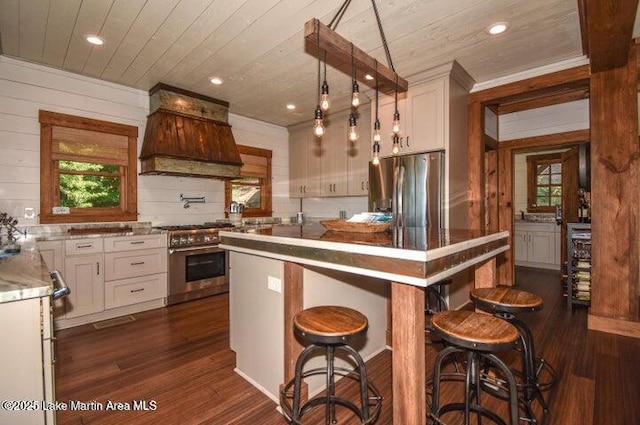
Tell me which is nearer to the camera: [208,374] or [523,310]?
[523,310]

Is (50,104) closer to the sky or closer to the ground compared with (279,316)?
closer to the sky

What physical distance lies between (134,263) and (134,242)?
0.77ft

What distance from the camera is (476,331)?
4.52 feet

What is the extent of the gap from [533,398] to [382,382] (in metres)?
0.91

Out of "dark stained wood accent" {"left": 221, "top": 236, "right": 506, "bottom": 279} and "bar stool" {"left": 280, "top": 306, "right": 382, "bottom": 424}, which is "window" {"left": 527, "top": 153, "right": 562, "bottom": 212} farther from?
"bar stool" {"left": 280, "top": 306, "right": 382, "bottom": 424}

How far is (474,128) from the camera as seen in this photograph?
374 cm

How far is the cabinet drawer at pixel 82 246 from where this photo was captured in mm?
3057

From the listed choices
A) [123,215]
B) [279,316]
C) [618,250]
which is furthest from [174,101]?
[618,250]

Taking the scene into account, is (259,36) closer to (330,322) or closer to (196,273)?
(330,322)

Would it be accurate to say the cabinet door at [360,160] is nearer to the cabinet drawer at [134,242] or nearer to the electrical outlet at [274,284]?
the cabinet drawer at [134,242]

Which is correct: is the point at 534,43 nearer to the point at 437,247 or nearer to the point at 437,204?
the point at 437,204

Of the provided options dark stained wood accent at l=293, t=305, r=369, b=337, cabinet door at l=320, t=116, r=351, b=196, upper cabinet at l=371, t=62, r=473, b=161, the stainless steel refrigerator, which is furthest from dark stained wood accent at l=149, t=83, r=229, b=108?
dark stained wood accent at l=293, t=305, r=369, b=337

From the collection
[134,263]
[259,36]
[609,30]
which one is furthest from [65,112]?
[609,30]

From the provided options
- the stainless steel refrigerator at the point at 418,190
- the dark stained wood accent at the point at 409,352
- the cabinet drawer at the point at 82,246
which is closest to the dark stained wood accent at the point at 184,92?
the cabinet drawer at the point at 82,246
